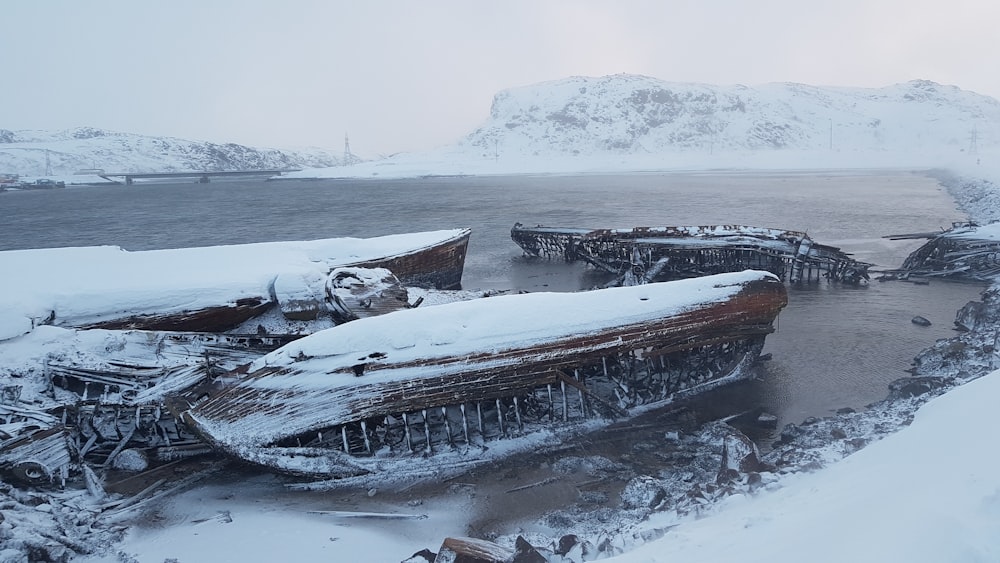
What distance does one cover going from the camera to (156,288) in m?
13.9

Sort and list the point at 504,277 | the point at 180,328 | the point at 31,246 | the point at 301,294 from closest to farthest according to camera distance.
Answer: the point at 180,328
the point at 301,294
the point at 504,277
the point at 31,246

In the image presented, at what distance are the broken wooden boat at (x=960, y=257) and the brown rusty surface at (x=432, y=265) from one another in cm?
1815

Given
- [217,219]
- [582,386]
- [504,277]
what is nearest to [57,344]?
[582,386]

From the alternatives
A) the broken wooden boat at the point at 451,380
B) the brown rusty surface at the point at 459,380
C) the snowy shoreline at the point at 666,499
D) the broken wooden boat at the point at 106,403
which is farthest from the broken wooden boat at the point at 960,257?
the broken wooden boat at the point at 106,403

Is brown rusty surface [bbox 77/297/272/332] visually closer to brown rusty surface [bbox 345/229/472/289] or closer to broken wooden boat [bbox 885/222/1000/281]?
brown rusty surface [bbox 345/229/472/289]

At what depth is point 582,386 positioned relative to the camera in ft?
35.9

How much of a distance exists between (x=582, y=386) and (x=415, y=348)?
10.9 ft

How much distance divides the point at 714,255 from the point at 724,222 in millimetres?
19817

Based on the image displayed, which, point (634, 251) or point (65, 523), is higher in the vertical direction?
point (634, 251)

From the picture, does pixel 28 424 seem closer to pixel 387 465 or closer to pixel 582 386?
pixel 387 465

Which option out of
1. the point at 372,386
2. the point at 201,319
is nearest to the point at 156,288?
the point at 201,319

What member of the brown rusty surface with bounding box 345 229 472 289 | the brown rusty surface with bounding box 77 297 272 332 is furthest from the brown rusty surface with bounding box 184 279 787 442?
the brown rusty surface with bounding box 345 229 472 289

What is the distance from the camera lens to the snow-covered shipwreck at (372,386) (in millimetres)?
9695

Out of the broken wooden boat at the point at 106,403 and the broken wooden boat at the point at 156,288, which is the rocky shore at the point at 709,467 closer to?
the broken wooden boat at the point at 106,403
